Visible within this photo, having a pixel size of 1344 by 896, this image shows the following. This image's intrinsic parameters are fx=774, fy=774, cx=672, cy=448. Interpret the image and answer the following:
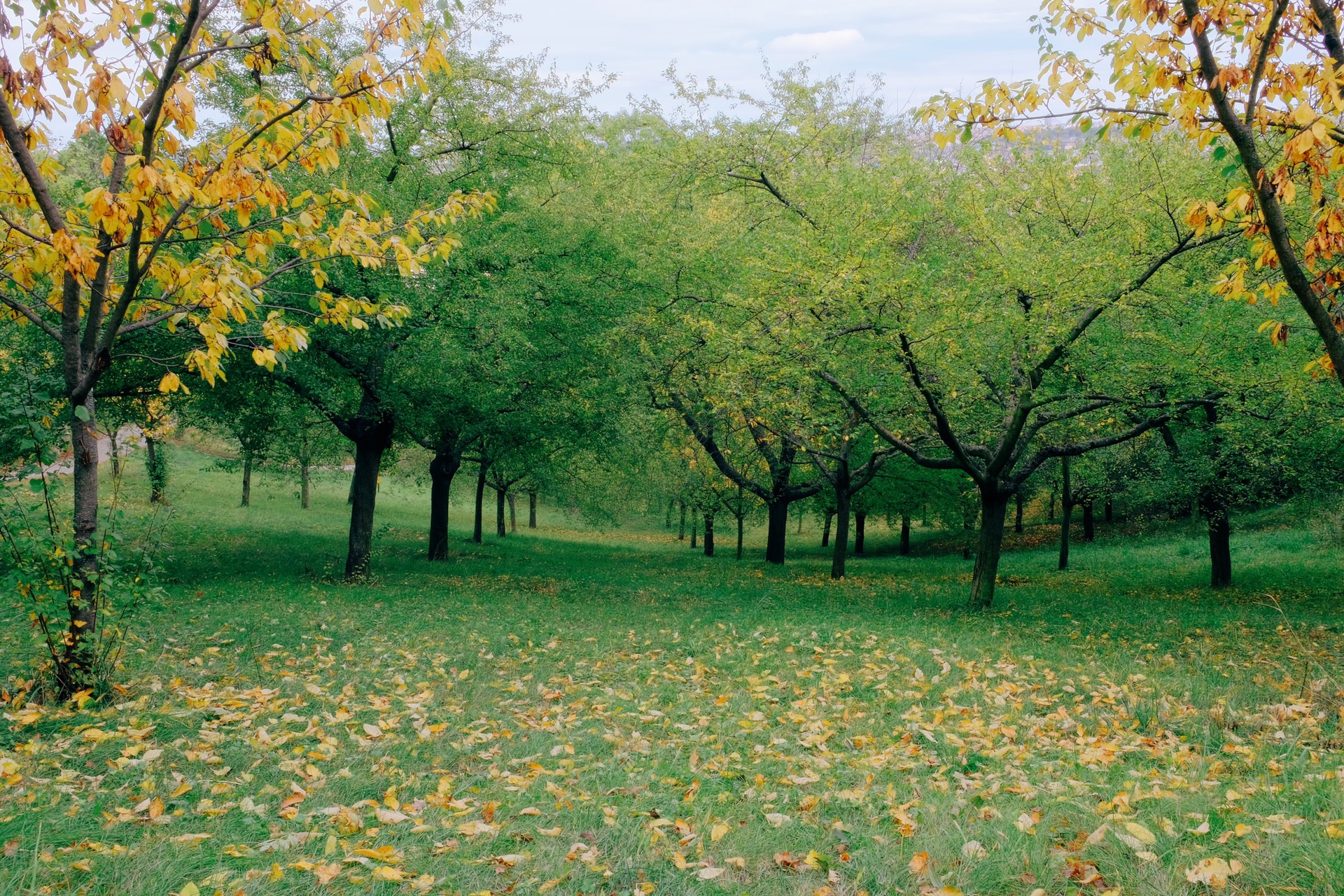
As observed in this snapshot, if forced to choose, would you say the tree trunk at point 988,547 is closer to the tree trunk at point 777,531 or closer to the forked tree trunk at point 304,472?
the tree trunk at point 777,531

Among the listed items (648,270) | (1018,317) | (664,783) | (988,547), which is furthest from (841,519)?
(664,783)

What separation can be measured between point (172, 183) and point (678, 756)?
15.5 ft

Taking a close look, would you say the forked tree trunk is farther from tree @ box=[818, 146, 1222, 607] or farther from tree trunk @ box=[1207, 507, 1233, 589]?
tree trunk @ box=[1207, 507, 1233, 589]

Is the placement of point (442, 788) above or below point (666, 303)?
below

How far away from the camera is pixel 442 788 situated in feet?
14.8

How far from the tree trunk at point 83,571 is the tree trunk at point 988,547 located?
12.5 m

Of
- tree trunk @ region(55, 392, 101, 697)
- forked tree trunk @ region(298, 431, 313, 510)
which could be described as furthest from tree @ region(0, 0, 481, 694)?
forked tree trunk @ region(298, 431, 313, 510)

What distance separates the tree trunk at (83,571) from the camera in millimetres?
5773

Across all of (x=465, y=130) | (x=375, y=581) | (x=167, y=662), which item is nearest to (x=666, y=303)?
(x=465, y=130)

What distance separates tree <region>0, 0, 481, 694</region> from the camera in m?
4.53

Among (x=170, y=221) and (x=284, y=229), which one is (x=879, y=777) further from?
(x=170, y=221)

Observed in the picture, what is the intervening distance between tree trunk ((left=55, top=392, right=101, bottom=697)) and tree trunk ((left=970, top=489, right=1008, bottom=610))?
12503 millimetres

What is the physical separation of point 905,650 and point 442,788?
21.0ft

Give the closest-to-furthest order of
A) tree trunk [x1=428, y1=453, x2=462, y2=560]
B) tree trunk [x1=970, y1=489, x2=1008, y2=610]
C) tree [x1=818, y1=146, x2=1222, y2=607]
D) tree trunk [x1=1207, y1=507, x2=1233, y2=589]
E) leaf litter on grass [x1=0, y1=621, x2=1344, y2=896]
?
leaf litter on grass [x1=0, y1=621, x2=1344, y2=896] < tree [x1=818, y1=146, x2=1222, y2=607] < tree trunk [x1=970, y1=489, x2=1008, y2=610] < tree trunk [x1=1207, y1=507, x2=1233, y2=589] < tree trunk [x1=428, y1=453, x2=462, y2=560]
